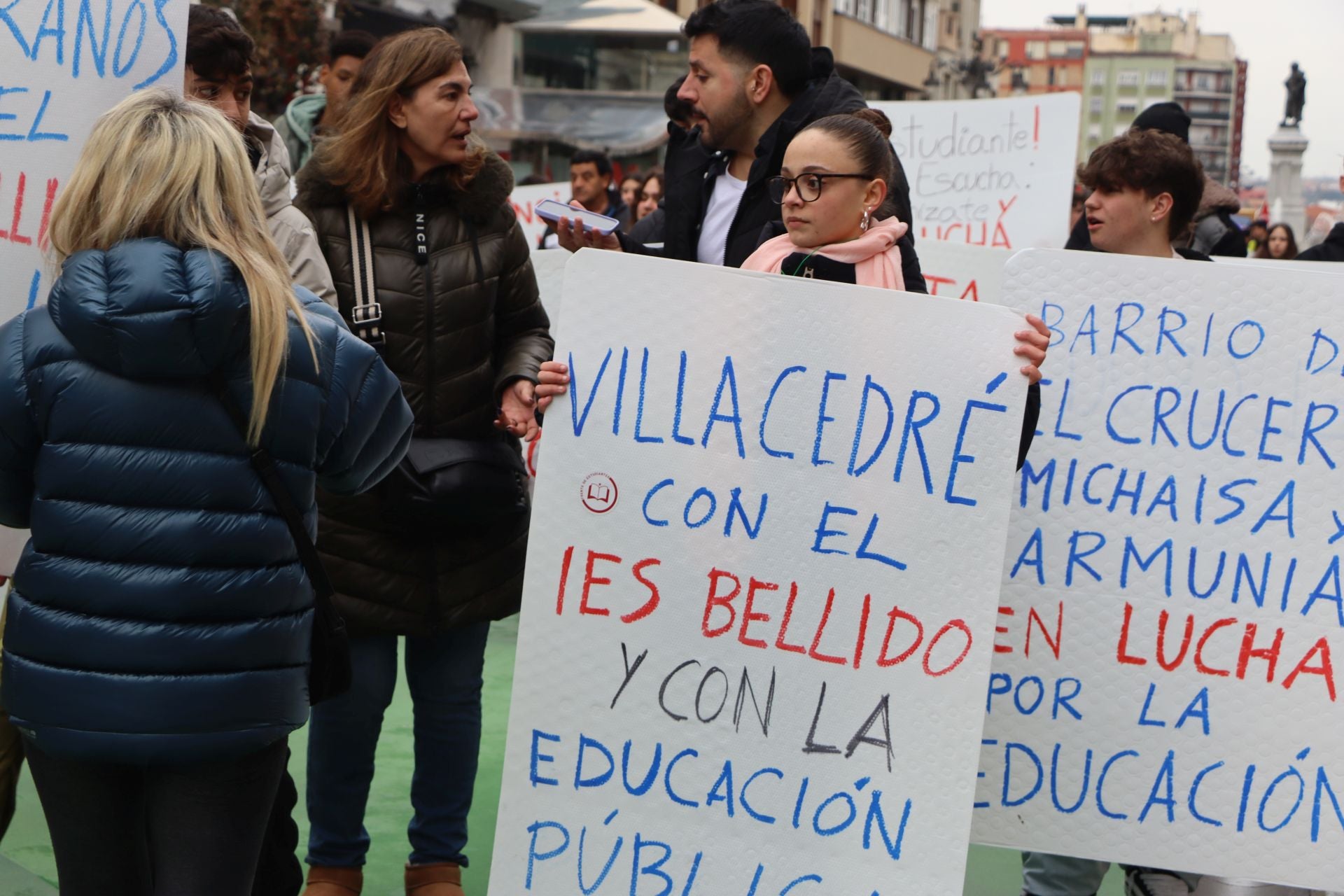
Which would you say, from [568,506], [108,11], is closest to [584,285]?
[568,506]

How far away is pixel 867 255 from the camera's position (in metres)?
2.83

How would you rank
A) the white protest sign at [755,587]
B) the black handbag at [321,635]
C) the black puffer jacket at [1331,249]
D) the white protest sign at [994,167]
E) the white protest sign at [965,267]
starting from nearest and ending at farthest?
the black handbag at [321,635] < the white protest sign at [755,587] < the black puffer jacket at [1331,249] < the white protest sign at [965,267] < the white protest sign at [994,167]

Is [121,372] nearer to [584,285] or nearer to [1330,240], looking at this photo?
[584,285]

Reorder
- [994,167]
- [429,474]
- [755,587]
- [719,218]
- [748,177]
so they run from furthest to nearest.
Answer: [994,167] → [719,218] → [748,177] → [429,474] → [755,587]

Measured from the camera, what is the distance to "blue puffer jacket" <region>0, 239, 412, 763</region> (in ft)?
7.48

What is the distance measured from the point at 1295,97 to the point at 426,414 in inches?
1810

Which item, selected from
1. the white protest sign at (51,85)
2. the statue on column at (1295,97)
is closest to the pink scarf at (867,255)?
the white protest sign at (51,85)

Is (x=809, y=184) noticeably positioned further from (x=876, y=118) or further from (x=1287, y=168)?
(x=1287, y=168)

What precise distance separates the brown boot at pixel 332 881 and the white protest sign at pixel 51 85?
145 cm

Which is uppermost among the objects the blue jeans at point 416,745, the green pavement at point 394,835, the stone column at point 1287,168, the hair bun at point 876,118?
the stone column at point 1287,168

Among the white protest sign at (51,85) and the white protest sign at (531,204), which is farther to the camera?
the white protest sign at (531,204)

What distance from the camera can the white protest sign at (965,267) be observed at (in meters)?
5.09

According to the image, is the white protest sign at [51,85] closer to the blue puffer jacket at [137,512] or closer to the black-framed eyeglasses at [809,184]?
the blue puffer jacket at [137,512]

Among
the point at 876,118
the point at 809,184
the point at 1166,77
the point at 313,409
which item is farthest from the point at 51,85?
the point at 1166,77
